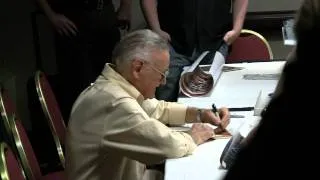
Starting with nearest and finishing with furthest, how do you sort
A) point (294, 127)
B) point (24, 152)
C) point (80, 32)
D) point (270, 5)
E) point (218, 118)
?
point (294, 127), point (24, 152), point (218, 118), point (80, 32), point (270, 5)

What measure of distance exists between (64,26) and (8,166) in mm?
1806

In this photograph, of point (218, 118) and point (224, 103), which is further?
point (224, 103)

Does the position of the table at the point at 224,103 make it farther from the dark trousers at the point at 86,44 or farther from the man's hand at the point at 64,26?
the man's hand at the point at 64,26

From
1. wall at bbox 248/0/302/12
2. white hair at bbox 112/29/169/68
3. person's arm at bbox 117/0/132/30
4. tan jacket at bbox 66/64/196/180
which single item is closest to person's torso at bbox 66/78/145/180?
tan jacket at bbox 66/64/196/180

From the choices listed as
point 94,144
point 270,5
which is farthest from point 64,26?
point 270,5

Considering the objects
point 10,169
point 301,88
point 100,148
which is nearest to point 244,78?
point 100,148

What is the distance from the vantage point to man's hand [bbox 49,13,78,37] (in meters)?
3.47

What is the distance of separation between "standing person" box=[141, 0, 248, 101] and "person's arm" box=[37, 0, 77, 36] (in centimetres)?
45

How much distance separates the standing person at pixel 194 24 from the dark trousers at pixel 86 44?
0.29m

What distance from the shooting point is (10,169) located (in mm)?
1776

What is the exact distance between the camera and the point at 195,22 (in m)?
3.36

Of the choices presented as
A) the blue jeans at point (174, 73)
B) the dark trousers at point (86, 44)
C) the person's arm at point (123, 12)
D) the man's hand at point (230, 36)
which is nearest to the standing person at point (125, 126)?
the blue jeans at point (174, 73)

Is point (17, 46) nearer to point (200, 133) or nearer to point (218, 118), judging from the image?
point (218, 118)

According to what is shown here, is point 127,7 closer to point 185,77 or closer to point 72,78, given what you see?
point 72,78
